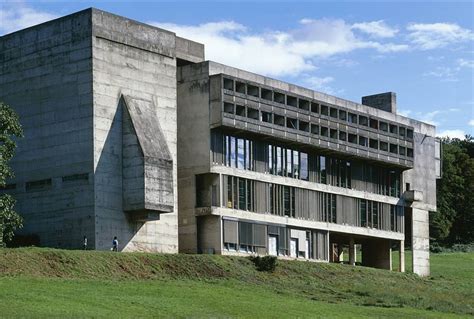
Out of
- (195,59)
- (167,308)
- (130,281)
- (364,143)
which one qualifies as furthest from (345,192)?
(167,308)

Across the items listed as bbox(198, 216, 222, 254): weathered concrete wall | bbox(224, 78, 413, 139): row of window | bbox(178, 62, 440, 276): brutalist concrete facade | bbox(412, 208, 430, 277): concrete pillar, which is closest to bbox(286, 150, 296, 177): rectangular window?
bbox(178, 62, 440, 276): brutalist concrete facade

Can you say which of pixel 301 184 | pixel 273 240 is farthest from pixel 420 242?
pixel 273 240

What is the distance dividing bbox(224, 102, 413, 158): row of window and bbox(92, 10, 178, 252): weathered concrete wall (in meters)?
4.43

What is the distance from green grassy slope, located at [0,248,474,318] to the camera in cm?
4669

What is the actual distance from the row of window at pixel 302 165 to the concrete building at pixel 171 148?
0.12 meters

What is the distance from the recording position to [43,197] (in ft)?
226

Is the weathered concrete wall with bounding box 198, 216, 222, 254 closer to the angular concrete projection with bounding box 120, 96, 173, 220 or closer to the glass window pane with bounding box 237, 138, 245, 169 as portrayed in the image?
the glass window pane with bounding box 237, 138, 245, 169

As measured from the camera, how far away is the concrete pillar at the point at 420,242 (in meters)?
92.8

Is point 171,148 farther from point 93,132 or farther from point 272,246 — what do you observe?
point 272,246

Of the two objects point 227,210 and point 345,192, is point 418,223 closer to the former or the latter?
point 345,192

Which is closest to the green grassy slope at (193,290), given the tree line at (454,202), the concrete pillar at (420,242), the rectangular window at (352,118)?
the rectangular window at (352,118)

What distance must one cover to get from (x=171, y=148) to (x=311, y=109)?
44.0 feet

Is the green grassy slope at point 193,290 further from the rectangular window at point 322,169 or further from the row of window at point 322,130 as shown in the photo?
the row of window at point 322,130

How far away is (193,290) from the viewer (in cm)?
5547
